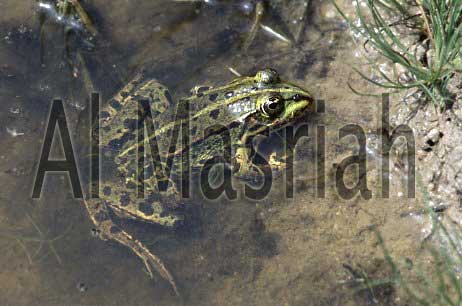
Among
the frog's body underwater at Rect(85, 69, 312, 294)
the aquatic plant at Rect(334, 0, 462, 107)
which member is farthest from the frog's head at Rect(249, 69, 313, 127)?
the aquatic plant at Rect(334, 0, 462, 107)

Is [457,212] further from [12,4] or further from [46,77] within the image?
[12,4]

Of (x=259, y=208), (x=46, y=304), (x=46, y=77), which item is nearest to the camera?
(x=46, y=304)

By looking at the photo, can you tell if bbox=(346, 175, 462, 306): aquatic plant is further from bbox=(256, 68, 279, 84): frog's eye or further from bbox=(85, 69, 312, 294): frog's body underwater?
bbox=(256, 68, 279, 84): frog's eye

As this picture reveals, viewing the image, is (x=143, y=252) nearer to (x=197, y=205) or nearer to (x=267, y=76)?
(x=197, y=205)

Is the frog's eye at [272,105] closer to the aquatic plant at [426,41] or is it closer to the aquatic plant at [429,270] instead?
the aquatic plant at [426,41]

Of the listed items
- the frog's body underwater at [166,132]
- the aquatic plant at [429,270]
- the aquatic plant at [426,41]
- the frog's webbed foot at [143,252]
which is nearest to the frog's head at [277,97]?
the frog's body underwater at [166,132]

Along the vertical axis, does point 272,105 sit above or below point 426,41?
below

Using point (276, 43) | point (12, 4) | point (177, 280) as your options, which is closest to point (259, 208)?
point (177, 280)

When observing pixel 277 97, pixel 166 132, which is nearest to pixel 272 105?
pixel 277 97

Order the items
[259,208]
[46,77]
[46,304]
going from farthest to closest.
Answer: [46,77], [259,208], [46,304]
